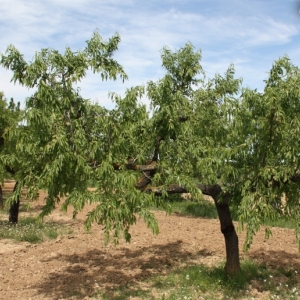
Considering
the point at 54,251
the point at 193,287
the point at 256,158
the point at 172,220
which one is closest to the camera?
the point at 256,158

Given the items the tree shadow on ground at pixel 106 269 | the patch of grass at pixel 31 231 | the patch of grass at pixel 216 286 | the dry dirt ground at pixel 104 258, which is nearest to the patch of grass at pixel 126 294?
the patch of grass at pixel 216 286

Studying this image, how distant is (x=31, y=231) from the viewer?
1215cm

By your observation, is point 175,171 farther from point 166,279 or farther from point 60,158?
point 166,279

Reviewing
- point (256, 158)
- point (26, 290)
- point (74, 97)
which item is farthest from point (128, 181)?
point (26, 290)

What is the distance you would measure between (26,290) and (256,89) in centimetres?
557

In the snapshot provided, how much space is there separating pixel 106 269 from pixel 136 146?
3.87m

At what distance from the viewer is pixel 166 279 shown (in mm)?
7977

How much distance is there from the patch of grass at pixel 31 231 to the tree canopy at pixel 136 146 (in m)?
5.57

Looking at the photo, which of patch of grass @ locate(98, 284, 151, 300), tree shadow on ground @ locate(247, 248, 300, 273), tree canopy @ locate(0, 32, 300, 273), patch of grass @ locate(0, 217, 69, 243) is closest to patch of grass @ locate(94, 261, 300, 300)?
patch of grass @ locate(98, 284, 151, 300)

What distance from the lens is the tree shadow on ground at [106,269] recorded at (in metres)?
7.62

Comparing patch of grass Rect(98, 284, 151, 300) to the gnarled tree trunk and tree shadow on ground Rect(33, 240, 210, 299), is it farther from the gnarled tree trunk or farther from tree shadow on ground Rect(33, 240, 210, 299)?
the gnarled tree trunk

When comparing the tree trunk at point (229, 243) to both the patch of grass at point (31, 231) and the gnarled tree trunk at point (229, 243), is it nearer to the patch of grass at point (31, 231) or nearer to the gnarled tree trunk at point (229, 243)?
the gnarled tree trunk at point (229, 243)

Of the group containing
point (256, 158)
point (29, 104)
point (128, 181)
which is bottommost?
point (128, 181)

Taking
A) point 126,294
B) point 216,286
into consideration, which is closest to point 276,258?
point 216,286
